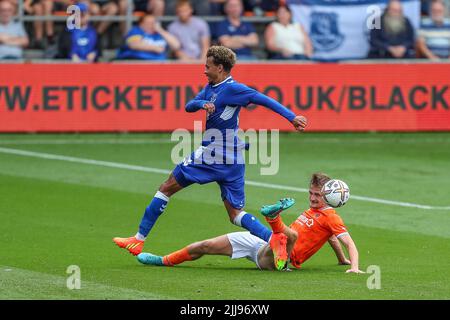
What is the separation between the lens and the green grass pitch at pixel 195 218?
10367 millimetres

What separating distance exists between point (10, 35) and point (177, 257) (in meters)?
11.7

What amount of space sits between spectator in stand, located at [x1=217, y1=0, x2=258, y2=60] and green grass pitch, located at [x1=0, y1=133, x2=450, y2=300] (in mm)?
2034

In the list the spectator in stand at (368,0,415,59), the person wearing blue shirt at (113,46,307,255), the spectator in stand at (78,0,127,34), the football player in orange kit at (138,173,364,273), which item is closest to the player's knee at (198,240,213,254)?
the football player in orange kit at (138,173,364,273)

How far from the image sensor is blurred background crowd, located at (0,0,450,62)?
22250mm

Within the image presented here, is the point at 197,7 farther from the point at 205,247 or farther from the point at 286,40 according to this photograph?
the point at 205,247

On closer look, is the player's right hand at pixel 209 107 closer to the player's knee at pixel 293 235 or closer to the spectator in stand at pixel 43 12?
the player's knee at pixel 293 235

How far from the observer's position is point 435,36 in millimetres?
23625

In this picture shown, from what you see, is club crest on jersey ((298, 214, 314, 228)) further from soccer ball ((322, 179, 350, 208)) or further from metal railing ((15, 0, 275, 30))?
metal railing ((15, 0, 275, 30))

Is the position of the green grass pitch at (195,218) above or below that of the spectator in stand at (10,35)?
below

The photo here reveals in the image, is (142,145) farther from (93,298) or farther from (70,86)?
(93,298)

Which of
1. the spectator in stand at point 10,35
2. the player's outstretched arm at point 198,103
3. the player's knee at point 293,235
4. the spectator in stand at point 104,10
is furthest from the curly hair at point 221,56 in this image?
the spectator in stand at point 104,10

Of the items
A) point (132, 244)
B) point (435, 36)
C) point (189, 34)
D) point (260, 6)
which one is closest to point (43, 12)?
point (189, 34)

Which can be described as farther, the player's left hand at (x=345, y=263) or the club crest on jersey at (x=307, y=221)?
the player's left hand at (x=345, y=263)
